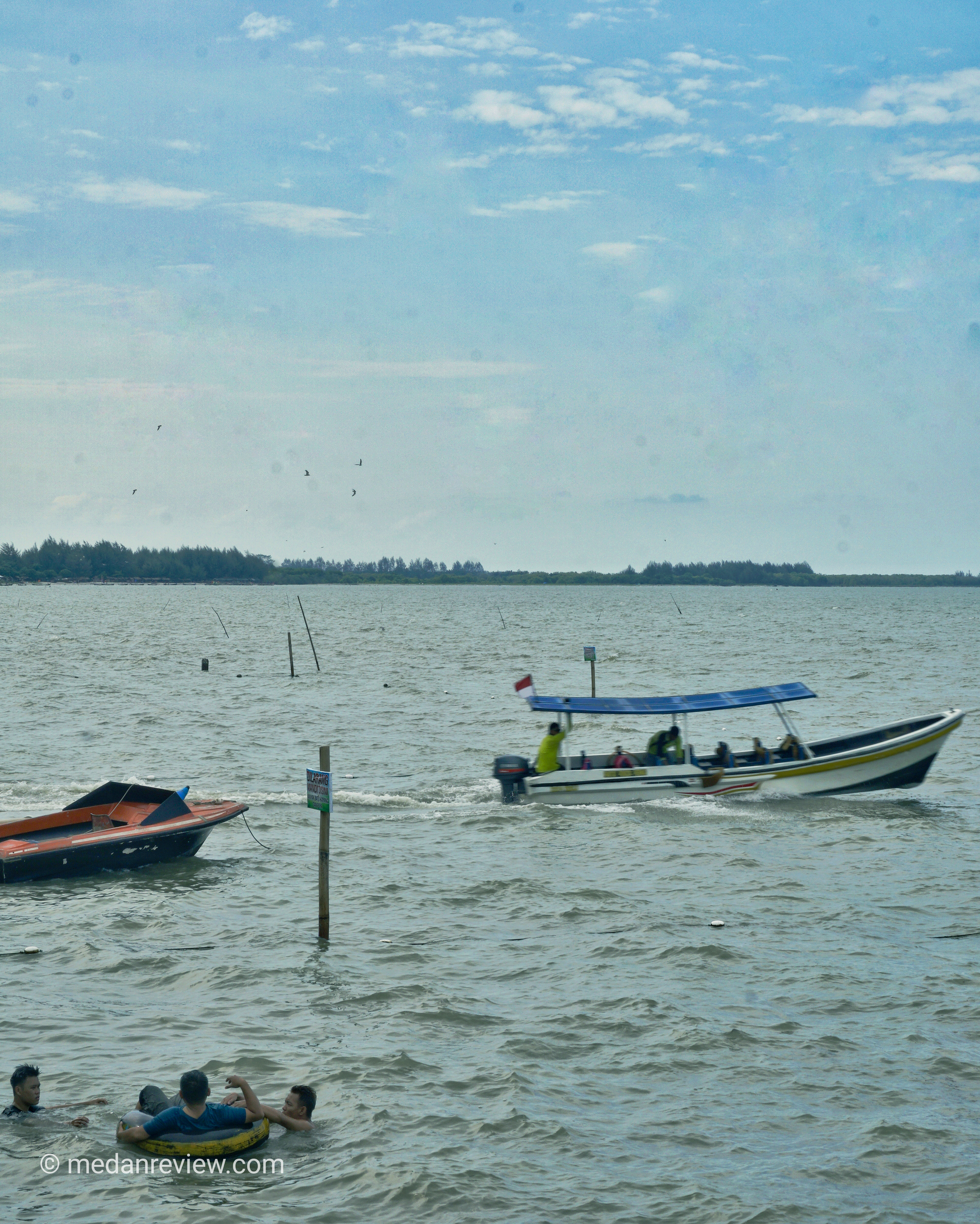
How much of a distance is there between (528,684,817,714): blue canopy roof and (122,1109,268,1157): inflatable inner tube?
51.2 feet

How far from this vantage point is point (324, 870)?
619 inches

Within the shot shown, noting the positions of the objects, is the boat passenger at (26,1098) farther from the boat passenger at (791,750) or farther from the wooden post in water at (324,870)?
the boat passenger at (791,750)

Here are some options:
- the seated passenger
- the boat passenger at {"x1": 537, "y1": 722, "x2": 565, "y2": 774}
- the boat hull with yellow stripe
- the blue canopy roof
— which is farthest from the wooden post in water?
the seated passenger

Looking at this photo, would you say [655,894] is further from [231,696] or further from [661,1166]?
[231,696]

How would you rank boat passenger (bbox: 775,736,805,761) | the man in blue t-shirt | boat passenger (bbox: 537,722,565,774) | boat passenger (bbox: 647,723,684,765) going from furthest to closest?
1. boat passenger (bbox: 775,736,805,761)
2. boat passenger (bbox: 647,723,684,765)
3. boat passenger (bbox: 537,722,565,774)
4. the man in blue t-shirt

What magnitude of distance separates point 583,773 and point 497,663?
42.9 m

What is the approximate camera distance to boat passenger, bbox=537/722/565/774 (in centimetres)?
2580

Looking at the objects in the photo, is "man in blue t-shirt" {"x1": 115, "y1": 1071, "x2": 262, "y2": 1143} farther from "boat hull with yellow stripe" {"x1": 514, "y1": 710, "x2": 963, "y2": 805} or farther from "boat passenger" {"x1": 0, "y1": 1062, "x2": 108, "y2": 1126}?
"boat hull with yellow stripe" {"x1": 514, "y1": 710, "x2": 963, "y2": 805}

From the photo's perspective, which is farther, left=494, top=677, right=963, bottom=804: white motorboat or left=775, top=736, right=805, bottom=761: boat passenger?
left=775, top=736, right=805, bottom=761: boat passenger

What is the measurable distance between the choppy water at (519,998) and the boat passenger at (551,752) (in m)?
1.08

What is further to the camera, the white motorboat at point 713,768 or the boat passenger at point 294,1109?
the white motorboat at point 713,768

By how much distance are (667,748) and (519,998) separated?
43.6 feet

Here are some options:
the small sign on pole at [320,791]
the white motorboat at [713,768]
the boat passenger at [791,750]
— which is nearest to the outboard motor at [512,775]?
the white motorboat at [713,768]

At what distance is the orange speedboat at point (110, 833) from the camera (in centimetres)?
1911
